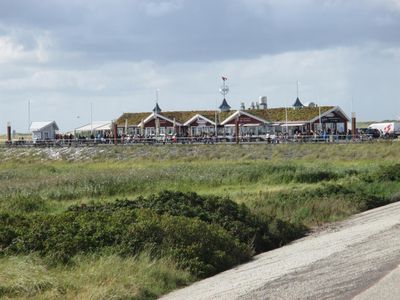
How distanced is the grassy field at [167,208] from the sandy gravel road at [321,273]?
1004mm

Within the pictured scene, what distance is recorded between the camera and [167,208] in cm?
2159

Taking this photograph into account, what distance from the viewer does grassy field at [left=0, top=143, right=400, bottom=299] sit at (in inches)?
531

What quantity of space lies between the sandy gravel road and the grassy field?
1004 millimetres

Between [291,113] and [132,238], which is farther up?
[291,113]

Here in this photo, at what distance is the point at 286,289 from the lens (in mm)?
12625

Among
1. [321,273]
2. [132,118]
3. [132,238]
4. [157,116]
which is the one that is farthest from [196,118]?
[321,273]

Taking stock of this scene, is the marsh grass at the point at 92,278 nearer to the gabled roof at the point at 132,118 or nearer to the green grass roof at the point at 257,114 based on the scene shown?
the green grass roof at the point at 257,114

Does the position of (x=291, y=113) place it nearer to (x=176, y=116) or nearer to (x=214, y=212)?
(x=176, y=116)

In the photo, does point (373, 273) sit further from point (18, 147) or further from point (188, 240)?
point (18, 147)

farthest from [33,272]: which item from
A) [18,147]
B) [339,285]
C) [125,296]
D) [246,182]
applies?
[18,147]

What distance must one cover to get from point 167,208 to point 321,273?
28.0 ft

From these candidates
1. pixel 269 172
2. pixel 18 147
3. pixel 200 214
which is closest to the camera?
pixel 200 214

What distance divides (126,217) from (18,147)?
239 ft

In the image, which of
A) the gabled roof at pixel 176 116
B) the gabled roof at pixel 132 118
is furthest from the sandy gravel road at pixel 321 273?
the gabled roof at pixel 132 118
